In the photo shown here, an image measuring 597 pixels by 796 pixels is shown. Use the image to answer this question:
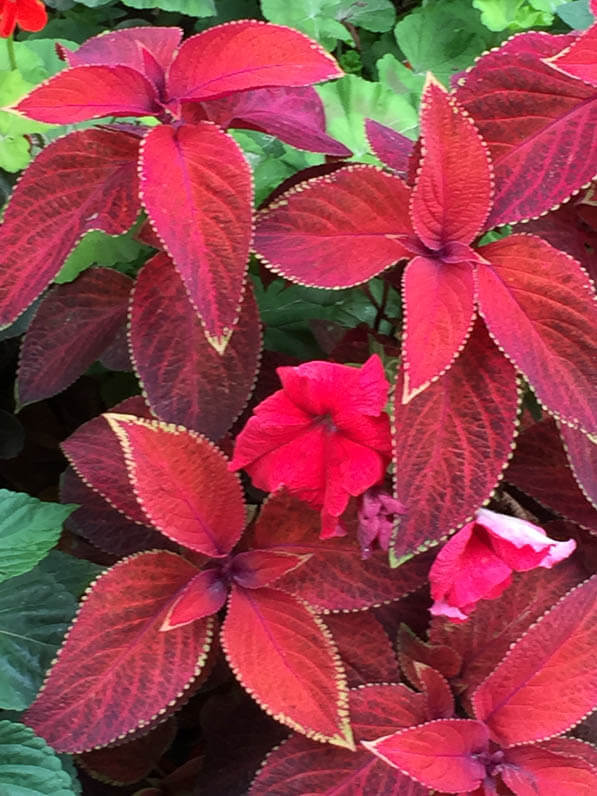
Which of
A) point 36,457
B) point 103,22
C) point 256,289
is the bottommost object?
point 36,457

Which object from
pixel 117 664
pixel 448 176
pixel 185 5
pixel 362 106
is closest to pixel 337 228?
pixel 448 176

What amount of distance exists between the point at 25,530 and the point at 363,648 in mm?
242

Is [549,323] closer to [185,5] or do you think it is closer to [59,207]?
[59,207]

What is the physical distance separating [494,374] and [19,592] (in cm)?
37

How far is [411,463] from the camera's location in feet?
1.62

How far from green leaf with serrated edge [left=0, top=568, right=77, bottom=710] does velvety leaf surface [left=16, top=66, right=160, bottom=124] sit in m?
0.33

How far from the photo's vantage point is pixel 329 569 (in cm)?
56

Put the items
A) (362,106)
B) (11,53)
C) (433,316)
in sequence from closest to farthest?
(433,316) → (11,53) → (362,106)

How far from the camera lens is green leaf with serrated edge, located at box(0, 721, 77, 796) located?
0.51m

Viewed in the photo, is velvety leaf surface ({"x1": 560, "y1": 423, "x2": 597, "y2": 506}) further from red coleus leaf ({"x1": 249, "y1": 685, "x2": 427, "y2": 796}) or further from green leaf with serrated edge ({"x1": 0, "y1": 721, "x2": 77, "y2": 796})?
green leaf with serrated edge ({"x1": 0, "y1": 721, "x2": 77, "y2": 796})

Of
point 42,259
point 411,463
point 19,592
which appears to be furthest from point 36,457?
point 411,463

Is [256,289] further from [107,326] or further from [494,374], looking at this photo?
[494,374]

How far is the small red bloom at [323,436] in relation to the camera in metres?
0.48

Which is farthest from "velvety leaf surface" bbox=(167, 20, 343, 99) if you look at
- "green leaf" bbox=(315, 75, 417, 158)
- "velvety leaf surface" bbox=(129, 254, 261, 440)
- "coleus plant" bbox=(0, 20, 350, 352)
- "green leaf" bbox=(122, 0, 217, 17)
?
"green leaf" bbox=(122, 0, 217, 17)
